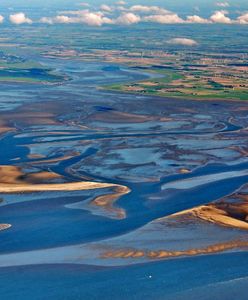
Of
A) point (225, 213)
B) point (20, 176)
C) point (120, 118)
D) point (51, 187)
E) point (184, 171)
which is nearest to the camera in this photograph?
point (225, 213)

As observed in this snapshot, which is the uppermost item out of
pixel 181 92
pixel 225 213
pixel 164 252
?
pixel 181 92

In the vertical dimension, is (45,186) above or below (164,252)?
above

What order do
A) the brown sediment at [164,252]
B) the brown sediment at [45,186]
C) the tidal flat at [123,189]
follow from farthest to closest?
the brown sediment at [45,186], the brown sediment at [164,252], the tidal flat at [123,189]

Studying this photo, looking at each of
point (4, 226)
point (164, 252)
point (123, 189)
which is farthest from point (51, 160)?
point (164, 252)

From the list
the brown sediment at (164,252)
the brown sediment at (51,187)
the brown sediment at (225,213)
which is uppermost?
the brown sediment at (51,187)

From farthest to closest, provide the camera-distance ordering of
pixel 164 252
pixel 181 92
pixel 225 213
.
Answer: pixel 181 92, pixel 225 213, pixel 164 252

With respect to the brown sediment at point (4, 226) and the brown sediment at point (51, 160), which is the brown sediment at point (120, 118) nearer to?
the brown sediment at point (51, 160)

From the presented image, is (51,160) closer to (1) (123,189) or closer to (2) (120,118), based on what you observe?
(1) (123,189)

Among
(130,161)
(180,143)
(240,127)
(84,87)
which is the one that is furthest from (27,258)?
(84,87)

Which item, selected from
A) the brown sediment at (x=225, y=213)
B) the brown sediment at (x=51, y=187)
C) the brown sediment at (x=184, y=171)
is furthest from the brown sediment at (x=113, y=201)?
the brown sediment at (x=184, y=171)

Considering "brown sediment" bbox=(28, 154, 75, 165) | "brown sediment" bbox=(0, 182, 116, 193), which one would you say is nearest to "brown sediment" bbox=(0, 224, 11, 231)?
"brown sediment" bbox=(0, 182, 116, 193)
